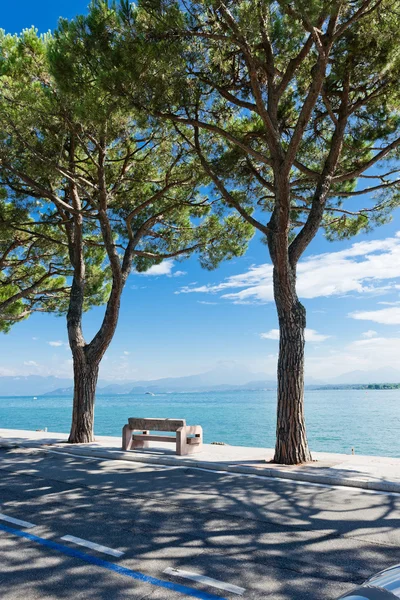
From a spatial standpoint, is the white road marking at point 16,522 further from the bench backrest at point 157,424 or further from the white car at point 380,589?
the bench backrest at point 157,424

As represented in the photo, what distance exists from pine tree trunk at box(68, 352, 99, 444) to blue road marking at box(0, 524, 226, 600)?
6.71m

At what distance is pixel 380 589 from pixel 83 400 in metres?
10.5

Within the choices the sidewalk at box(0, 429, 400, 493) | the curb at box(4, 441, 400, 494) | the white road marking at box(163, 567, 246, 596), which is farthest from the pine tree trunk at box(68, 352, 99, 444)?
the white road marking at box(163, 567, 246, 596)

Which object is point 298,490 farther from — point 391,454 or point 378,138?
point 391,454

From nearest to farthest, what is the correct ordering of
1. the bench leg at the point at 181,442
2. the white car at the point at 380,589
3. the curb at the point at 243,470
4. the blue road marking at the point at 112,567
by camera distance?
the white car at the point at 380,589, the blue road marking at the point at 112,567, the curb at the point at 243,470, the bench leg at the point at 181,442

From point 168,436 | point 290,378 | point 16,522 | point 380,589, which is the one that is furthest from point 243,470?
point 380,589

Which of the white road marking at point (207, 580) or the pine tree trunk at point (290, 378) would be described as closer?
the white road marking at point (207, 580)

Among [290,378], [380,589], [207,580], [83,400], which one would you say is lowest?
[207,580]

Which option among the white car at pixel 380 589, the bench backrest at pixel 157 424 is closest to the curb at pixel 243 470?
the bench backrest at pixel 157 424

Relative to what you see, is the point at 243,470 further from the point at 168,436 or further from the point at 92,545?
the point at 92,545

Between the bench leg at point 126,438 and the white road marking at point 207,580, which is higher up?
the bench leg at point 126,438

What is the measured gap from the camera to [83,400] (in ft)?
38.1

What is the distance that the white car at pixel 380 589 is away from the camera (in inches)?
66.0

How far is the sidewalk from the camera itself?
656 centimetres
